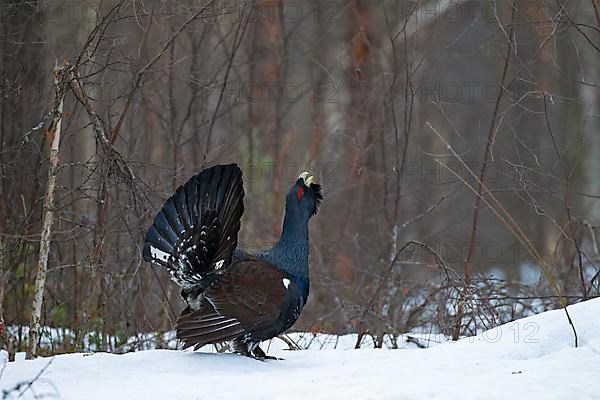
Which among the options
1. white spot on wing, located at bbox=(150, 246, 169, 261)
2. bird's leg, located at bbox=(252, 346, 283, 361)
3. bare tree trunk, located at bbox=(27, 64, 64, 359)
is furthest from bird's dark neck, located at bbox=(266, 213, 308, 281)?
bare tree trunk, located at bbox=(27, 64, 64, 359)

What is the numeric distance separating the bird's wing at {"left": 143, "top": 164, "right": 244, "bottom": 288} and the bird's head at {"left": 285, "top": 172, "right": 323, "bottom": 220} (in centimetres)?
53

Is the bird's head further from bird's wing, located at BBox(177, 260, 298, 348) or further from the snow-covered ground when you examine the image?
the snow-covered ground

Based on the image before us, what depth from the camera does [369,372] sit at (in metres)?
5.01

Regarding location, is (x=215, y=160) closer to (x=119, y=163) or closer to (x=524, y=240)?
(x=119, y=163)

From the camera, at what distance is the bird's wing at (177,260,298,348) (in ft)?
19.2

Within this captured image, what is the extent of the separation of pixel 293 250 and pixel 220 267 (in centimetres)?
57

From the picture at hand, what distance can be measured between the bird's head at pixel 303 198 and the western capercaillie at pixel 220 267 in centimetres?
50

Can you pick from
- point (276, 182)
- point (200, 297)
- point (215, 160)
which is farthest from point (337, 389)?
point (276, 182)

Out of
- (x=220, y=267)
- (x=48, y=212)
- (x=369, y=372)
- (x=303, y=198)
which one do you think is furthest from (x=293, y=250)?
(x=48, y=212)

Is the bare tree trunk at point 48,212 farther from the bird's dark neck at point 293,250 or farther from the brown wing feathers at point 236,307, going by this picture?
the bird's dark neck at point 293,250

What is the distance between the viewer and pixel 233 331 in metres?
5.88

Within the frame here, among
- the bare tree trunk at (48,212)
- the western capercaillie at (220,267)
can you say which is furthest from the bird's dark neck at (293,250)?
the bare tree trunk at (48,212)

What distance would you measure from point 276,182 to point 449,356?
23.2 feet

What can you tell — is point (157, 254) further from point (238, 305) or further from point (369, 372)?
point (369, 372)
